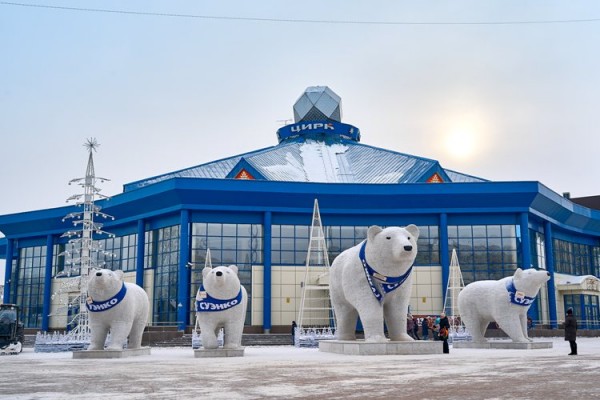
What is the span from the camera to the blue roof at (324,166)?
161 ft

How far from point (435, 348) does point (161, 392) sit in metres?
10.4

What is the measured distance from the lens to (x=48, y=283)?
5316cm

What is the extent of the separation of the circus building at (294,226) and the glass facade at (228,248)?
0.22ft

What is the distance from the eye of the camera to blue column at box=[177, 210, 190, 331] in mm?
43000

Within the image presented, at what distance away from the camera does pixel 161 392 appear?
8164 millimetres

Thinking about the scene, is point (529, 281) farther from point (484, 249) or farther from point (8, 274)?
point (8, 274)

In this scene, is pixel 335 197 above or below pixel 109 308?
above

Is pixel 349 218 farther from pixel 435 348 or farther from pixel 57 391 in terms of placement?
pixel 57 391

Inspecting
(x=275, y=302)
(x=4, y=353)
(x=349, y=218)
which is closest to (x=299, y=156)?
(x=349, y=218)

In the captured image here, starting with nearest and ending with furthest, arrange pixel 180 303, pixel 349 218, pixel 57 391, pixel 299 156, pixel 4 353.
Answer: pixel 57 391
pixel 4 353
pixel 180 303
pixel 349 218
pixel 299 156

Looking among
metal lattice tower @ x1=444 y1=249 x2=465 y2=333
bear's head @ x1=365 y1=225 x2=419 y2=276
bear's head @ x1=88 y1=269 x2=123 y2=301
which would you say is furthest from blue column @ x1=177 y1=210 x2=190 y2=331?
bear's head @ x1=365 y1=225 x2=419 y2=276

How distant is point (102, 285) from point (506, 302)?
11.9 metres

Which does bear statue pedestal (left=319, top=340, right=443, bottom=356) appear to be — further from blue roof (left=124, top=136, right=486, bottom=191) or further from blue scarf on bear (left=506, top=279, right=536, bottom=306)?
blue roof (left=124, top=136, right=486, bottom=191)

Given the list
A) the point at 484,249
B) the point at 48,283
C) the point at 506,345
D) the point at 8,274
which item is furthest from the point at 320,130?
the point at 506,345
